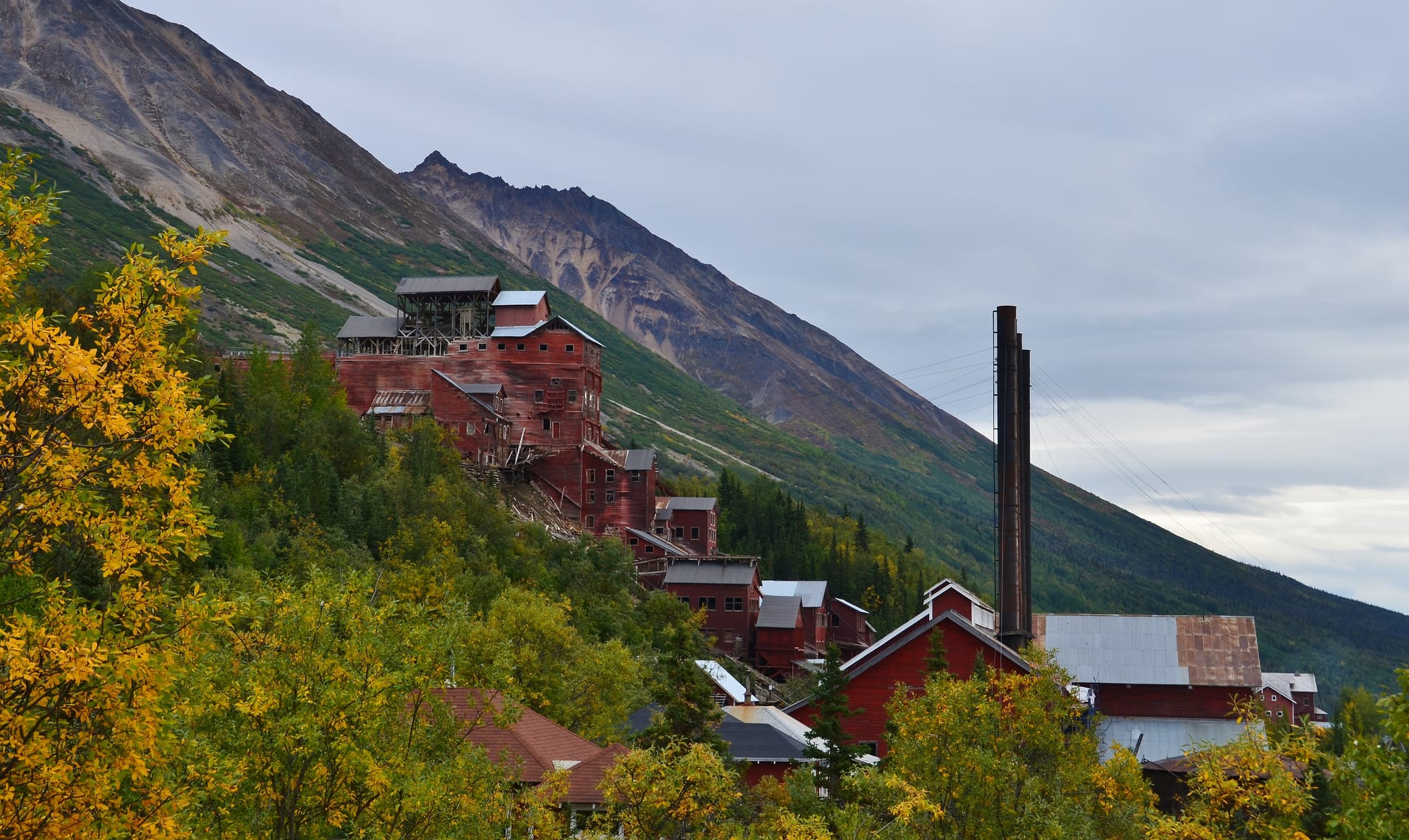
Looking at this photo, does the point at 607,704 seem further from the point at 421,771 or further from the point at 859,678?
the point at 421,771

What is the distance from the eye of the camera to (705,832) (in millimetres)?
24984

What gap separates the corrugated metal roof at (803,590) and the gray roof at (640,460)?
1557 centimetres

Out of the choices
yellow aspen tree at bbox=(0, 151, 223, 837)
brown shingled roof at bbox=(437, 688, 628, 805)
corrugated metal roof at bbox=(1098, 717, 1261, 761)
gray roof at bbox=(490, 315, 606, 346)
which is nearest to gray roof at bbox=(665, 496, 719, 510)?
gray roof at bbox=(490, 315, 606, 346)

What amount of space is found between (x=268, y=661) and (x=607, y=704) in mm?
29285

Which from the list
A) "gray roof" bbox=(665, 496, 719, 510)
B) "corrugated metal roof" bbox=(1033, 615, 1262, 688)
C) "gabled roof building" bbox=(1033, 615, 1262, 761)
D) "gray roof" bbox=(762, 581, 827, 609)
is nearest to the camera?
"gabled roof building" bbox=(1033, 615, 1262, 761)

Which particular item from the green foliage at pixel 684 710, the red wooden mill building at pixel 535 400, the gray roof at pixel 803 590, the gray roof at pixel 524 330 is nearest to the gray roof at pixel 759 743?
the green foliage at pixel 684 710

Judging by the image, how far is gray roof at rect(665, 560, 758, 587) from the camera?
3903 inches

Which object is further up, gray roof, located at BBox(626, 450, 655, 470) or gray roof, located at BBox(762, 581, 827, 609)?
gray roof, located at BBox(626, 450, 655, 470)

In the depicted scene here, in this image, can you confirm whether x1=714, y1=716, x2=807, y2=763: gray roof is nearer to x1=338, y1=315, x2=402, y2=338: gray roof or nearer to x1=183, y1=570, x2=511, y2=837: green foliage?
x1=183, y1=570, x2=511, y2=837: green foliage

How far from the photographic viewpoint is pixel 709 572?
100000 mm

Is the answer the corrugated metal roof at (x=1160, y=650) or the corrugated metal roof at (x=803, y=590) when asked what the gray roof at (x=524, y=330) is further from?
the corrugated metal roof at (x=1160, y=650)

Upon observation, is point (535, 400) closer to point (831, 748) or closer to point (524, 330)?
point (524, 330)

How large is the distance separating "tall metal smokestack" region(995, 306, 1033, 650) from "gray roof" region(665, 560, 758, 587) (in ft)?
127

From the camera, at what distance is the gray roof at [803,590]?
108062mm
